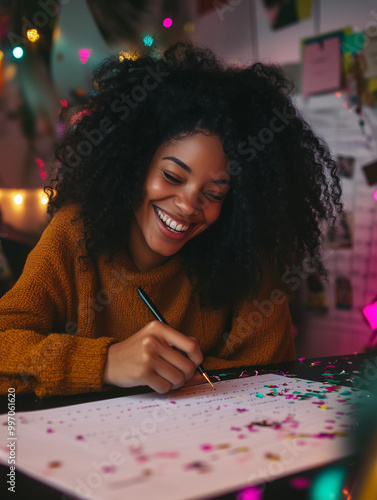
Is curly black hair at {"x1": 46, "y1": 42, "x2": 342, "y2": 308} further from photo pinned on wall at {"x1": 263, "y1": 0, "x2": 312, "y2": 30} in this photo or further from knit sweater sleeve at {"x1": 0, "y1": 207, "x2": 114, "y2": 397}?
photo pinned on wall at {"x1": 263, "y1": 0, "x2": 312, "y2": 30}

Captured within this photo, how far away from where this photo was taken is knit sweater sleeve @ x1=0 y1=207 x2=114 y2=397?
2.67ft

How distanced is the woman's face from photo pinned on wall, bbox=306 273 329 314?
1.31m

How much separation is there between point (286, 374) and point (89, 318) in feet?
1.26

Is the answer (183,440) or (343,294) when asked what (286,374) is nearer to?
(183,440)

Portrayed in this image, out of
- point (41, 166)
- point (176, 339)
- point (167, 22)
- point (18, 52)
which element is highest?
point (167, 22)

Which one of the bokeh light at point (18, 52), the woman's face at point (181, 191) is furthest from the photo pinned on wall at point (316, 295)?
the bokeh light at point (18, 52)

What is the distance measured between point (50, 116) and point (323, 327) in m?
1.43

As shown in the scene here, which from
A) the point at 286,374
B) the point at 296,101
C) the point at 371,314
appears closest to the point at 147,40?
the point at 296,101

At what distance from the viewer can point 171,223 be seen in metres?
1.10

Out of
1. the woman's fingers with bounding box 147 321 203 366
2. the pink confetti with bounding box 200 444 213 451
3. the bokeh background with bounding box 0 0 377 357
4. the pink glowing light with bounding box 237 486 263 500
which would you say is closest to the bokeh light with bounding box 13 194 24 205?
the bokeh background with bounding box 0 0 377 357

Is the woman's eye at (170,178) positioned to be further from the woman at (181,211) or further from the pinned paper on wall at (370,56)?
the pinned paper on wall at (370,56)

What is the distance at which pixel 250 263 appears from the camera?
1.22 metres

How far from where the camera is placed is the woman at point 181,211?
1.07 m

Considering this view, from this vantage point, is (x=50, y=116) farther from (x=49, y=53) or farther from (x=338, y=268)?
(x=338, y=268)
